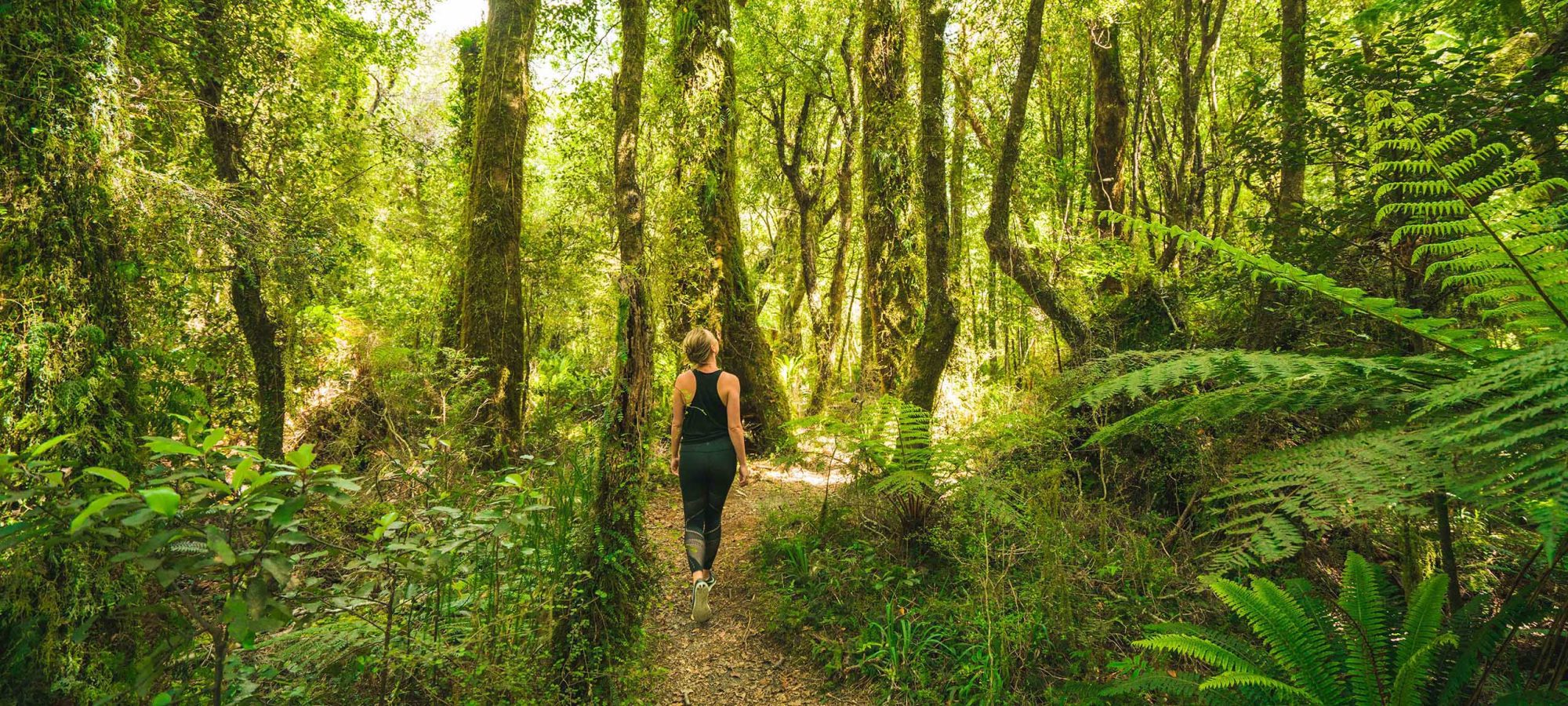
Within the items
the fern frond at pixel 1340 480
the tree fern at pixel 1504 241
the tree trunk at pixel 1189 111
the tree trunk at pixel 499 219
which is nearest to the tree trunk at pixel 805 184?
the tree trunk at pixel 499 219

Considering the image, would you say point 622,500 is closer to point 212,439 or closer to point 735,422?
point 735,422

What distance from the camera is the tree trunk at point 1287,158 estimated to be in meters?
4.73

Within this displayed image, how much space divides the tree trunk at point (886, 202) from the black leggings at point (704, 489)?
3287 millimetres

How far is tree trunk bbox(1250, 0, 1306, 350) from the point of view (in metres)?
4.73

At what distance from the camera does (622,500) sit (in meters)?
3.72

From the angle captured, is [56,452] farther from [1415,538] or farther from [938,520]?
[1415,538]

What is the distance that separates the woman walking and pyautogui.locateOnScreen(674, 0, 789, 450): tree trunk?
10.0ft

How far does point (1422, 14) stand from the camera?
14.1ft

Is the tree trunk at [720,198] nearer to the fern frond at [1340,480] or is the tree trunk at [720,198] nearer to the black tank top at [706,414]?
the black tank top at [706,414]

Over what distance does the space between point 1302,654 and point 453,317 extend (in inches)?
358

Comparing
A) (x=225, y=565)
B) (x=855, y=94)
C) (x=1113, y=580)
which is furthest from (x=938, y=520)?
(x=855, y=94)

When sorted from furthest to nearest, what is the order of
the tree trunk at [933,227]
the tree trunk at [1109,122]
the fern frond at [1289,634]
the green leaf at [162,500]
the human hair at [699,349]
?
the tree trunk at [1109,122]
the tree trunk at [933,227]
the human hair at [699,349]
the fern frond at [1289,634]
the green leaf at [162,500]

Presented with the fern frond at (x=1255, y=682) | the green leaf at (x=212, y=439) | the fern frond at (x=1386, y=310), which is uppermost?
the fern frond at (x=1386, y=310)

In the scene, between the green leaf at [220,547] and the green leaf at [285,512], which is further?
the green leaf at [285,512]
